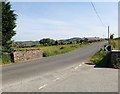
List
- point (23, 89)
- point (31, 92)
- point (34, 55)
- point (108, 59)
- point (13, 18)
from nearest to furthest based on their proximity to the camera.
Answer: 1. point (31, 92)
2. point (23, 89)
3. point (108, 59)
4. point (13, 18)
5. point (34, 55)

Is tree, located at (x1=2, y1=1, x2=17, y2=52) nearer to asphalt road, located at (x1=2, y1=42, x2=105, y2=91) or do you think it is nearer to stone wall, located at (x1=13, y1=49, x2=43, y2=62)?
stone wall, located at (x1=13, y1=49, x2=43, y2=62)

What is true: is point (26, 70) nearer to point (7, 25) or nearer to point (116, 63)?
point (116, 63)

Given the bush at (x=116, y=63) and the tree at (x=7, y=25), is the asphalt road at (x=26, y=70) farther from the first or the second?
the tree at (x=7, y=25)

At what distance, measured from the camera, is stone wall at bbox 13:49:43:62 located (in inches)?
1352

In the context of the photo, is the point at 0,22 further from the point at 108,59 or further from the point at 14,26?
the point at 108,59

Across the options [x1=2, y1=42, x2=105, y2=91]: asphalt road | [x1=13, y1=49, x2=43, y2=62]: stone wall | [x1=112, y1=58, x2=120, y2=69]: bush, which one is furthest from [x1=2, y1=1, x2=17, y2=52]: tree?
[x1=112, y1=58, x2=120, y2=69]: bush

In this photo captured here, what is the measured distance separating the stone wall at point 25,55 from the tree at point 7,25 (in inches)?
68.2

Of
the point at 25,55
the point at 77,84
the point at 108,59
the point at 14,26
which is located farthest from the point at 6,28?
the point at 77,84

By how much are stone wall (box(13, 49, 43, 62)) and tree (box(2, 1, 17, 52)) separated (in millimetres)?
1732

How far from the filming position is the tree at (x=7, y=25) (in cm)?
3659

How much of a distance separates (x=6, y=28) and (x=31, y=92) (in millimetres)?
26223

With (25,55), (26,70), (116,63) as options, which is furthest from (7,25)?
(116,63)

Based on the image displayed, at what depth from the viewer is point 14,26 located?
37781 mm

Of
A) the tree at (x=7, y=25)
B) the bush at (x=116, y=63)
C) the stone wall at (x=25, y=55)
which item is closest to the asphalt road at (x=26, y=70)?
the bush at (x=116, y=63)
